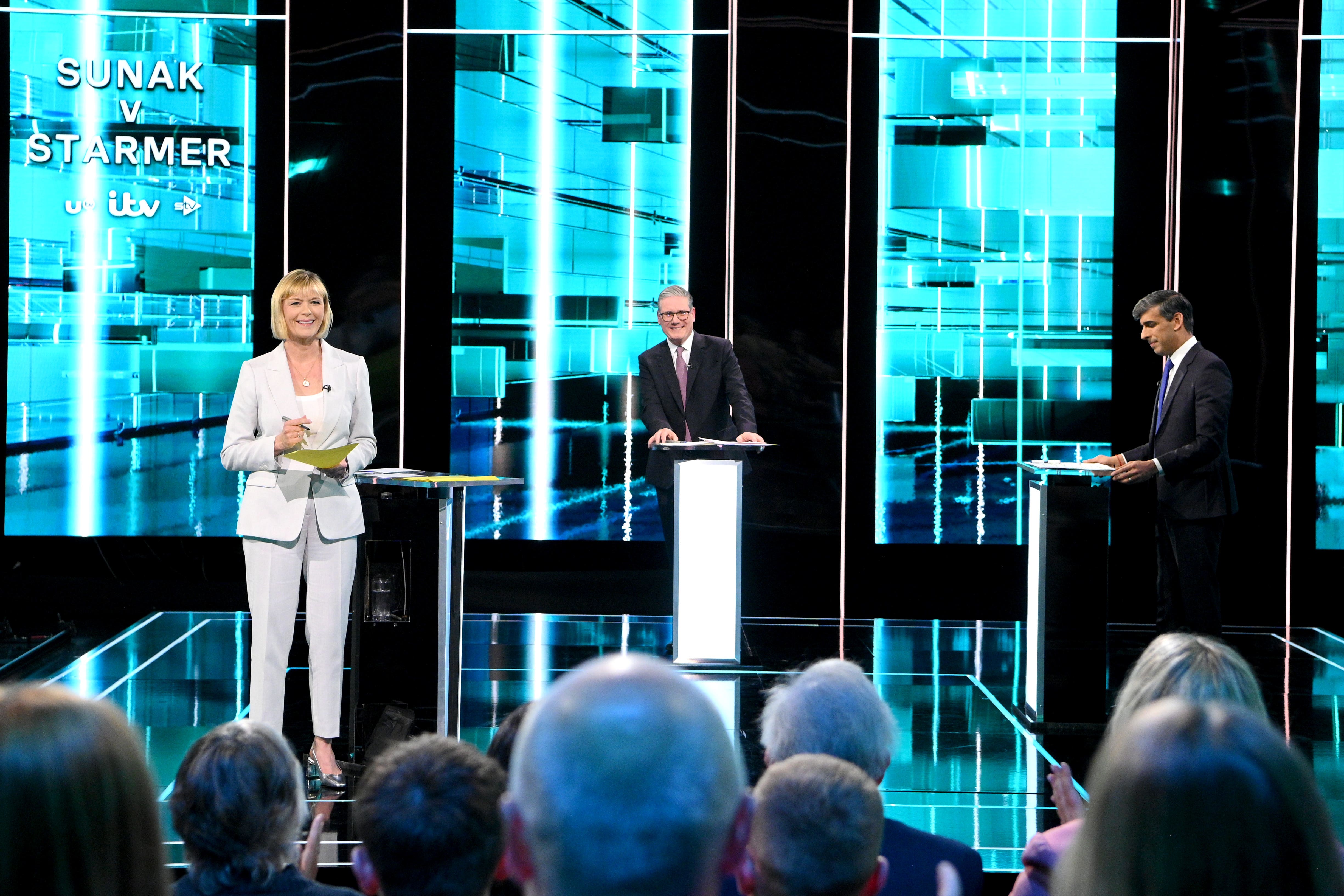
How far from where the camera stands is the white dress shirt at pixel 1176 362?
526 cm

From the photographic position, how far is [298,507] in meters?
4.02

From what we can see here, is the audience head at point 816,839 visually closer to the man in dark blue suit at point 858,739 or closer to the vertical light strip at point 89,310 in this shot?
the man in dark blue suit at point 858,739

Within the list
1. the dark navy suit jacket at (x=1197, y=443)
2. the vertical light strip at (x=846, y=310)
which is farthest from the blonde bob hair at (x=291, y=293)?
the vertical light strip at (x=846, y=310)

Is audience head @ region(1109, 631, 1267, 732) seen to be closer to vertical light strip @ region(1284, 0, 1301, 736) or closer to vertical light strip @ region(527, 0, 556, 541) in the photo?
vertical light strip @ region(1284, 0, 1301, 736)

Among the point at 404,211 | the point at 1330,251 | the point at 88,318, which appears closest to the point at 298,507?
the point at 404,211

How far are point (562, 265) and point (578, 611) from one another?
1.82 meters

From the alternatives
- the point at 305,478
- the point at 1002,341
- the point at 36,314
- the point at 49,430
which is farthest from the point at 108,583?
the point at 1002,341

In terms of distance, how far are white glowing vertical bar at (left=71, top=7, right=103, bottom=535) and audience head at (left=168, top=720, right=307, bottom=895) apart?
611cm

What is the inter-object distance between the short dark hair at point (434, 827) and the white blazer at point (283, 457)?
2.56 metres

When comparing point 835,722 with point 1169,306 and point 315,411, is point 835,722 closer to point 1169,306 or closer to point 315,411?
point 315,411

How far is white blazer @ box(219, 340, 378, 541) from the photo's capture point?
3994mm

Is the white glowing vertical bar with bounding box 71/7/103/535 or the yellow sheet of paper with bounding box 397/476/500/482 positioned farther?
the white glowing vertical bar with bounding box 71/7/103/535

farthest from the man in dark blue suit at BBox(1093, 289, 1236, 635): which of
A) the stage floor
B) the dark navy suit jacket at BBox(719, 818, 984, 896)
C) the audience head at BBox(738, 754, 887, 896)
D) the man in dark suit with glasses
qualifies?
the audience head at BBox(738, 754, 887, 896)

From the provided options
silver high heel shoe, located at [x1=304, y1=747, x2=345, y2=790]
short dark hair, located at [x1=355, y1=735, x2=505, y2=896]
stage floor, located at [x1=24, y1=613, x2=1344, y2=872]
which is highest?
short dark hair, located at [x1=355, y1=735, x2=505, y2=896]
